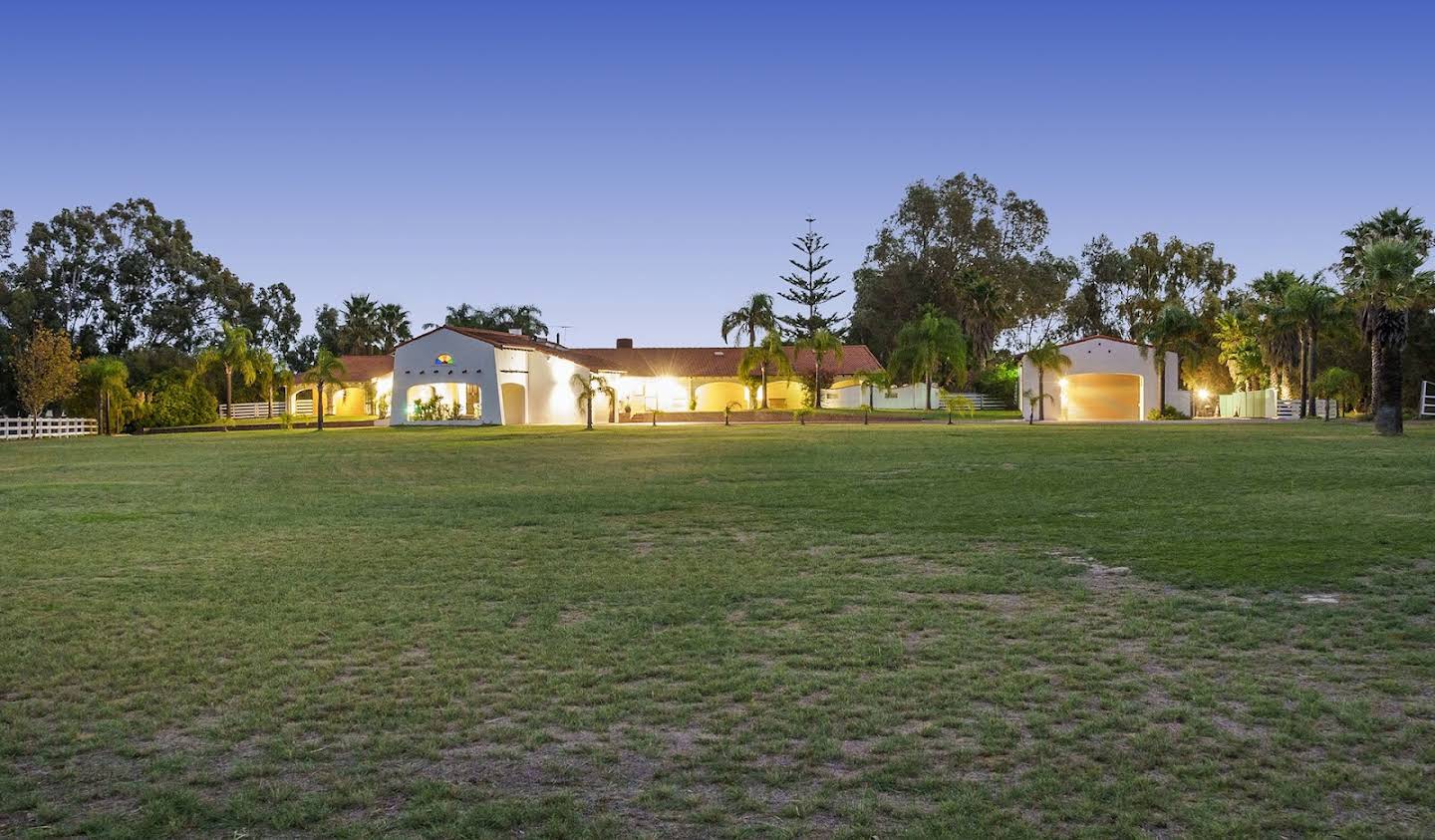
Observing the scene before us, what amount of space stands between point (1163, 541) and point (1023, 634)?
4.91m

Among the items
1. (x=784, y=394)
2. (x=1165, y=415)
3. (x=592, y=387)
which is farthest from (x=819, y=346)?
(x=1165, y=415)

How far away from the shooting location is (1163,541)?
11461 mm

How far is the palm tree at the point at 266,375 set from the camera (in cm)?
6550

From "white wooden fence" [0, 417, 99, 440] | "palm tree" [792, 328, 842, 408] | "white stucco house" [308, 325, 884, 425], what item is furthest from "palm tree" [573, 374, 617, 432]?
"white wooden fence" [0, 417, 99, 440]

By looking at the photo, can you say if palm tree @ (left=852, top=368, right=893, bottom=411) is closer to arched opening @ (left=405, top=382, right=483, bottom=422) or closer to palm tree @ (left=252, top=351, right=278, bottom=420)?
arched opening @ (left=405, top=382, right=483, bottom=422)

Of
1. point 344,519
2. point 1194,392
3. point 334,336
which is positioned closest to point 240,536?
point 344,519

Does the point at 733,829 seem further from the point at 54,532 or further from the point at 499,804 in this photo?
the point at 54,532

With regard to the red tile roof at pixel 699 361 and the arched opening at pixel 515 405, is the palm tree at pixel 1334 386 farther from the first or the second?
the arched opening at pixel 515 405

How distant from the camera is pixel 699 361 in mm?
74812

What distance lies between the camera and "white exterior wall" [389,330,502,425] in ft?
181

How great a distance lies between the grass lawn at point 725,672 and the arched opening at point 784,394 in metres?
56.5

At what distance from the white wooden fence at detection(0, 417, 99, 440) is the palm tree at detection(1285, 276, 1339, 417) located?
181ft

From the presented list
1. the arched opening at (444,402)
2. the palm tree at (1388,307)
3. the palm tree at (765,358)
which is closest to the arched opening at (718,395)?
the palm tree at (765,358)

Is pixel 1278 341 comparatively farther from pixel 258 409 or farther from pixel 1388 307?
pixel 258 409
